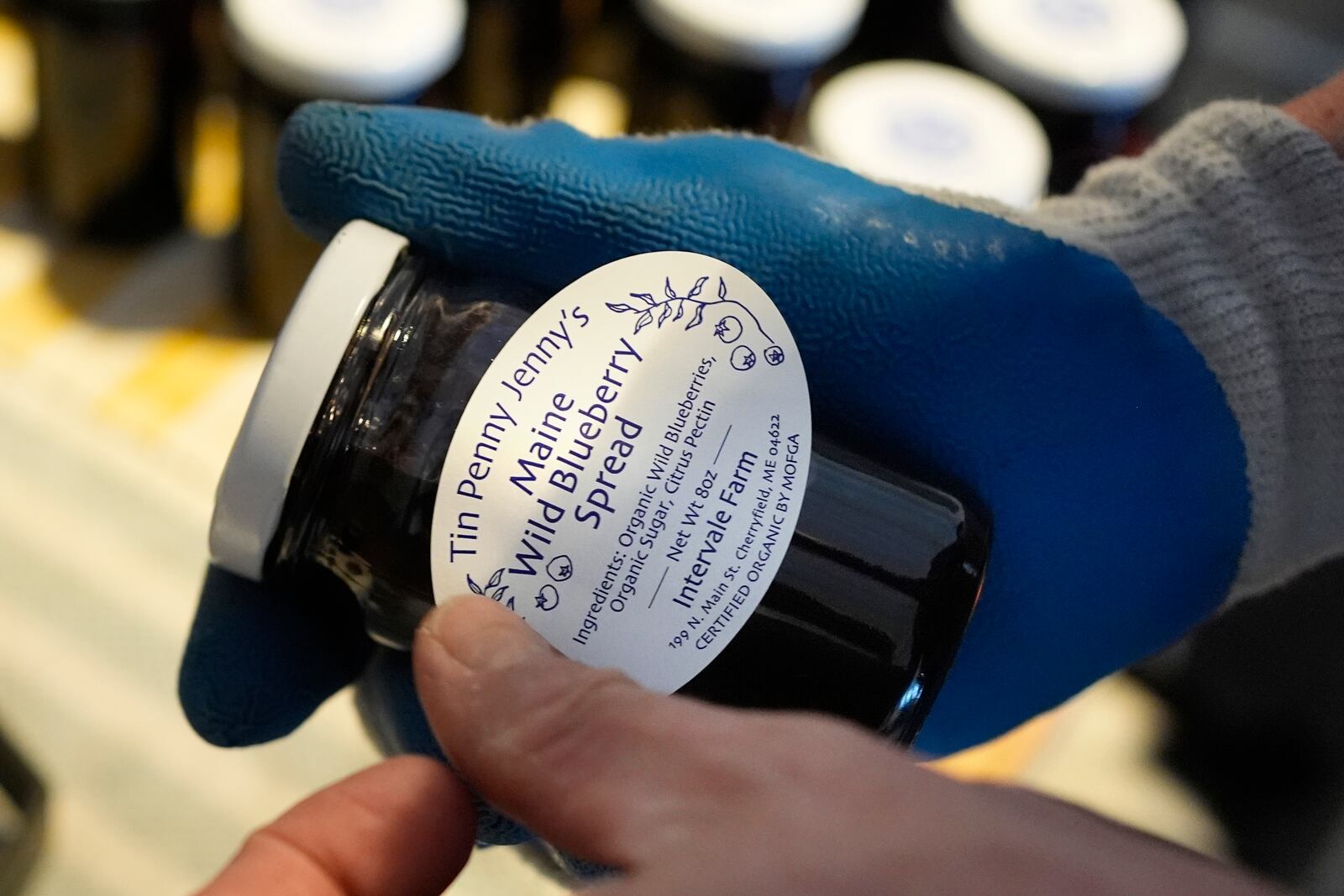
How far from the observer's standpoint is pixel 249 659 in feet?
1.09

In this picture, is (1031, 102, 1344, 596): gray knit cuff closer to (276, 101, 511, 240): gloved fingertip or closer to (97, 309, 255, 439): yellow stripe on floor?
(276, 101, 511, 240): gloved fingertip

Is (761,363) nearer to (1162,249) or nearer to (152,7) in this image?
(1162,249)

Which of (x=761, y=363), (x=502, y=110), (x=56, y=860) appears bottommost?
(x=56, y=860)

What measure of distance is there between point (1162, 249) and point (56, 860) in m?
0.46

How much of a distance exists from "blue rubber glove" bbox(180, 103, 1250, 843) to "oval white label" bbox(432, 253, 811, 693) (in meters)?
0.05

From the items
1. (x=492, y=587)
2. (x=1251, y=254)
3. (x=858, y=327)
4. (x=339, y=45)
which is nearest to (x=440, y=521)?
(x=492, y=587)

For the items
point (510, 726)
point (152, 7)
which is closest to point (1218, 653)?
point (510, 726)

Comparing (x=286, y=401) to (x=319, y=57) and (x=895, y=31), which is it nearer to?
(x=319, y=57)

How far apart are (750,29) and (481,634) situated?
1.43ft

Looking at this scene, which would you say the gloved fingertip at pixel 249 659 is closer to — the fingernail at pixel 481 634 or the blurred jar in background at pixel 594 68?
the fingernail at pixel 481 634

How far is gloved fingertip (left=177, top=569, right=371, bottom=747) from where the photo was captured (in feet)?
1.09

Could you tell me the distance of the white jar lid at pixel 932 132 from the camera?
56 centimetres

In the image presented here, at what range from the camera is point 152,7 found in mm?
587

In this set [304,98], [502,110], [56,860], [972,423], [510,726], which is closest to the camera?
[510,726]
